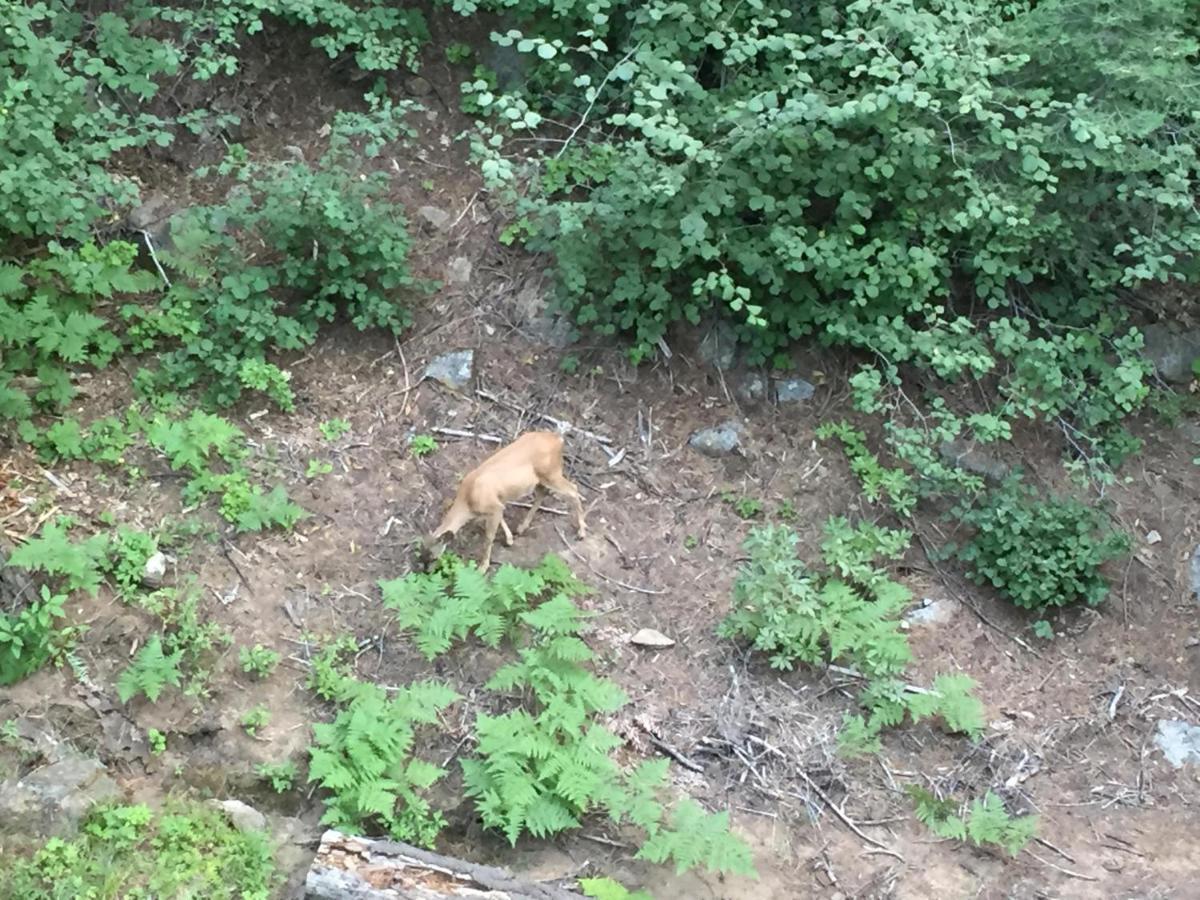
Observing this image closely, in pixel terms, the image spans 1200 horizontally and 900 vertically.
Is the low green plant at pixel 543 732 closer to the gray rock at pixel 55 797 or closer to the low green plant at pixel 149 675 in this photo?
the low green plant at pixel 149 675

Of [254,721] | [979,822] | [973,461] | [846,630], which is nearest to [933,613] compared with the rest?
[846,630]

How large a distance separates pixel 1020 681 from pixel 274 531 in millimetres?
4128

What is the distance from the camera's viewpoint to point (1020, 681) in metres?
5.99

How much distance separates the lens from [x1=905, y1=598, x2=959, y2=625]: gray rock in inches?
243

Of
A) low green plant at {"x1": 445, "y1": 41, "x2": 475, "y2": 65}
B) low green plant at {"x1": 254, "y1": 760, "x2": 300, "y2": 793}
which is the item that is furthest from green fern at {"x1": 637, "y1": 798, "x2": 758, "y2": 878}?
low green plant at {"x1": 445, "y1": 41, "x2": 475, "y2": 65}

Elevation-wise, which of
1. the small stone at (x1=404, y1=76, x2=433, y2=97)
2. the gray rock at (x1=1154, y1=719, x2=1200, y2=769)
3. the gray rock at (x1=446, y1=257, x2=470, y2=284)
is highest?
the small stone at (x1=404, y1=76, x2=433, y2=97)

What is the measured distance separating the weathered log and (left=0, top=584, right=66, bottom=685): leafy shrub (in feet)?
5.57

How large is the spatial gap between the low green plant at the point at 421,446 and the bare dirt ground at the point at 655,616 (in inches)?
2.1

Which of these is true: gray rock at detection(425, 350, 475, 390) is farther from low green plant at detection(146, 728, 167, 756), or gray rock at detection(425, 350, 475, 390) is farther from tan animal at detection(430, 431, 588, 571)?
low green plant at detection(146, 728, 167, 756)

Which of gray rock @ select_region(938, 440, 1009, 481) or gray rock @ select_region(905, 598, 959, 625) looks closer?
gray rock @ select_region(905, 598, 959, 625)

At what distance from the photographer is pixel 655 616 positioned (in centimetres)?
590

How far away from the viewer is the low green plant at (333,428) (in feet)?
20.8

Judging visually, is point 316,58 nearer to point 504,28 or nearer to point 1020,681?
point 504,28

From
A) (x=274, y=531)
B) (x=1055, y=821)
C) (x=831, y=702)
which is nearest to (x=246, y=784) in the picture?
(x=274, y=531)
